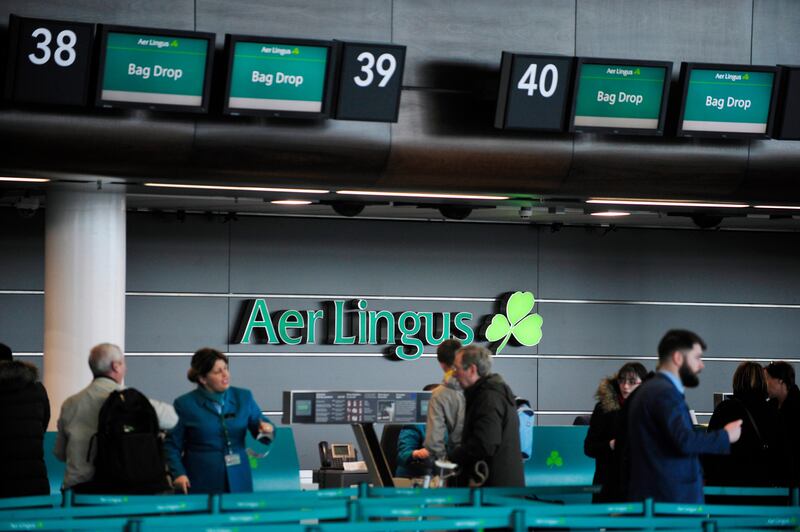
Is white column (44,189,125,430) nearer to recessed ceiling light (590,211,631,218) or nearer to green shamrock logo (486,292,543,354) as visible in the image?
recessed ceiling light (590,211,631,218)

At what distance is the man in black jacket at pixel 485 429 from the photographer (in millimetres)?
6867

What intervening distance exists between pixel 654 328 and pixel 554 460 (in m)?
4.65

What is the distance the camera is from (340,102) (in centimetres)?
920

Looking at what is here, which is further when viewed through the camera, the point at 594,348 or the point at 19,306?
the point at 594,348

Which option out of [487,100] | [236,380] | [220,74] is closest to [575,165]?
[487,100]

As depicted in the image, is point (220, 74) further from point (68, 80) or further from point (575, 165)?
point (575, 165)

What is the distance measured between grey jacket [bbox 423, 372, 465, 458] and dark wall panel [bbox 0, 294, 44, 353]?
6.90 m

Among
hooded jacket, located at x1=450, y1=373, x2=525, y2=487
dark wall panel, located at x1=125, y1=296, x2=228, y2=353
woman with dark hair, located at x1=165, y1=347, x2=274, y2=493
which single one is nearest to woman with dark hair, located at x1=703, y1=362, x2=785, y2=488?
hooded jacket, located at x1=450, y1=373, x2=525, y2=487

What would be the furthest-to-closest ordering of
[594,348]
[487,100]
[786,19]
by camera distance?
[594,348] → [786,19] → [487,100]

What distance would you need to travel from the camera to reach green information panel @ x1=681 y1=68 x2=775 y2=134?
9.92 metres

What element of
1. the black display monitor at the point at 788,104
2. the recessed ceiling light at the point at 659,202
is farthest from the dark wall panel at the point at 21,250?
the black display monitor at the point at 788,104

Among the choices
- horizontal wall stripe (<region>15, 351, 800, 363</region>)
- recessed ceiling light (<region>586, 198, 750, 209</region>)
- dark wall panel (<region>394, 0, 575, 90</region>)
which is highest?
dark wall panel (<region>394, 0, 575, 90</region>)

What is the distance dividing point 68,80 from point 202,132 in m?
1.06

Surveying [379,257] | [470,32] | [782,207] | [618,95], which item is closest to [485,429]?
[618,95]
